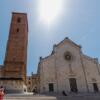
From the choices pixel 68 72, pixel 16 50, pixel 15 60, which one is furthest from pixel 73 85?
pixel 16 50

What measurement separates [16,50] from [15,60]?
2095mm

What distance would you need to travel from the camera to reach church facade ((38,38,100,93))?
2453cm

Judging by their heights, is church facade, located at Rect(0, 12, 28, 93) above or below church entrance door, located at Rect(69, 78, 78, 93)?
above

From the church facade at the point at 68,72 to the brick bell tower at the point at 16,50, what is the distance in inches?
162

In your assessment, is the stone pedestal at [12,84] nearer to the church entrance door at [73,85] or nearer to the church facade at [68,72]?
the church facade at [68,72]

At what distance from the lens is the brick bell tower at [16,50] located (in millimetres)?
22484

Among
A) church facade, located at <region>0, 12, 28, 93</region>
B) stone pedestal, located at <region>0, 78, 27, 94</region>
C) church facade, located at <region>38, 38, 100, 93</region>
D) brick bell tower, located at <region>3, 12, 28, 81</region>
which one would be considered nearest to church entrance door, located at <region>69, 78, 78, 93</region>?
church facade, located at <region>38, 38, 100, 93</region>

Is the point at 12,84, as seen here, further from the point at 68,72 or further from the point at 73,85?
the point at 73,85

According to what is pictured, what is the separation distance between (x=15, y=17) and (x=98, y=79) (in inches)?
829

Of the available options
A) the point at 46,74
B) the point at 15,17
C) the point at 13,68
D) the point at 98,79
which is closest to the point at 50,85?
the point at 46,74

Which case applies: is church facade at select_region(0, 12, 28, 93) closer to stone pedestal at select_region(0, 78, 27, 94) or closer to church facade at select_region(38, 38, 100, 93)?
stone pedestal at select_region(0, 78, 27, 94)

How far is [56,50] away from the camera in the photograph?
28.1 metres

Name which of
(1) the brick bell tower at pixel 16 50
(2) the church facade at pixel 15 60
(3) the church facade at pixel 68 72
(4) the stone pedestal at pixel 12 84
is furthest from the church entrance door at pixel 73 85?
(4) the stone pedestal at pixel 12 84

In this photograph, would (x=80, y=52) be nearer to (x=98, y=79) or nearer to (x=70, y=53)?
(x=70, y=53)
